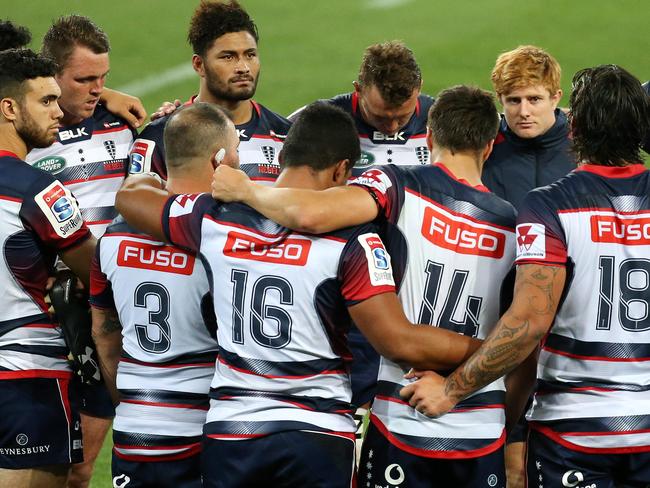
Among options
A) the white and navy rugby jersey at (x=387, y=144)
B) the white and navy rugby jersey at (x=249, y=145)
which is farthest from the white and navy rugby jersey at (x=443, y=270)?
the white and navy rugby jersey at (x=387, y=144)

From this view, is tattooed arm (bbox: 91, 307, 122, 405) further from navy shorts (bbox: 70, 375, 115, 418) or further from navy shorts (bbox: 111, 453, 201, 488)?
navy shorts (bbox: 70, 375, 115, 418)

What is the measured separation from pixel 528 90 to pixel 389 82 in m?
0.77

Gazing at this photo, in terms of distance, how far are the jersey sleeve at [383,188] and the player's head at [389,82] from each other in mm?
1737

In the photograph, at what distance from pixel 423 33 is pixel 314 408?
11.4 meters

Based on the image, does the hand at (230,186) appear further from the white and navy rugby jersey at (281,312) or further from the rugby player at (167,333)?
the rugby player at (167,333)

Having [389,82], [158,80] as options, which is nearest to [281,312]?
[389,82]

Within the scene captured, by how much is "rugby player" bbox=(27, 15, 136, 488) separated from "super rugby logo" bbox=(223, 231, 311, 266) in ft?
7.06

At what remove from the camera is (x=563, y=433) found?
157 inches

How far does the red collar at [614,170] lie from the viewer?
400 cm

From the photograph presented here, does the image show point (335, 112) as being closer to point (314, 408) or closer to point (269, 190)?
point (269, 190)

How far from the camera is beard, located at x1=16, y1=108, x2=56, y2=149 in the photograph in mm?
4707

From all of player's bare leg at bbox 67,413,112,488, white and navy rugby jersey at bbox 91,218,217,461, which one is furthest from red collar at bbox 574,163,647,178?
player's bare leg at bbox 67,413,112,488

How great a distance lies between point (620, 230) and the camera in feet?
12.8

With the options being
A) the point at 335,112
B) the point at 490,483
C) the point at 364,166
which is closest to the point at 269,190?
the point at 335,112
